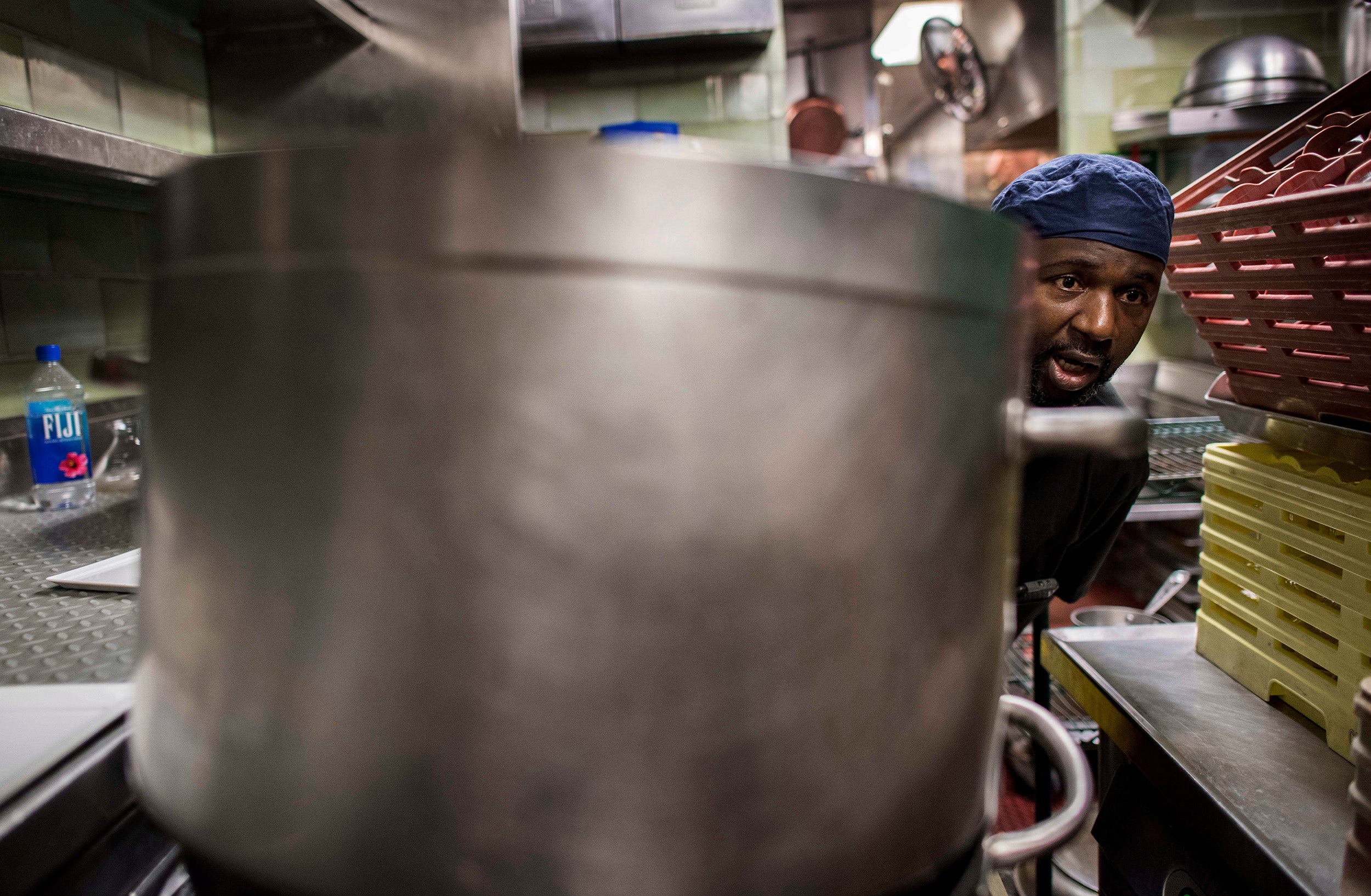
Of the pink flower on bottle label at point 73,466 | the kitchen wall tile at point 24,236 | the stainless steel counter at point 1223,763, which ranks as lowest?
the stainless steel counter at point 1223,763

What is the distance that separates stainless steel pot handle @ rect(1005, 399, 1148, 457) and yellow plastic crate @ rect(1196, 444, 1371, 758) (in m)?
0.56

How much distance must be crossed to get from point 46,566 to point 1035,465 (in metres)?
1.26

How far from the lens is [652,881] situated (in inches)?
11.9

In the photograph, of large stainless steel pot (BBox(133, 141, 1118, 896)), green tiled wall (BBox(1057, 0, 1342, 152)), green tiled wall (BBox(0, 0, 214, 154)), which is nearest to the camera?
large stainless steel pot (BBox(133, 141, 1118, 896))

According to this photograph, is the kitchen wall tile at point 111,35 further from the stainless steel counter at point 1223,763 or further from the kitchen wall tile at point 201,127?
the stainless steel counter at point 1223,763

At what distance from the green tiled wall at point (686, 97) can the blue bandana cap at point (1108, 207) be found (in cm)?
162

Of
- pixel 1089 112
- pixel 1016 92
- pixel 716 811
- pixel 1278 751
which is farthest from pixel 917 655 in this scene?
pixel 1016 92

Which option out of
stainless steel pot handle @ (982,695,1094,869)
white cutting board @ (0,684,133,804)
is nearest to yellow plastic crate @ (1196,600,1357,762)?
stainless steel pot handle @ (982,695,1094,869)

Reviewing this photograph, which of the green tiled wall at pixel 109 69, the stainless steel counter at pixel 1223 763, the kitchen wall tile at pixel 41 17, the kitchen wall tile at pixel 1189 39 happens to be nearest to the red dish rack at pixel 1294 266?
the stainless steel counter at pixel 1223 763

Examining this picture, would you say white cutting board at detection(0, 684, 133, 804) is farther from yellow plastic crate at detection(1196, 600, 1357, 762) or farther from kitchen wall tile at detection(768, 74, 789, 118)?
kitchen wall tile at detection(768, 74, 789, 118)

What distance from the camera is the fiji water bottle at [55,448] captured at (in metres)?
1.27

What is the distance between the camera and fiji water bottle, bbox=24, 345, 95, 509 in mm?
1272

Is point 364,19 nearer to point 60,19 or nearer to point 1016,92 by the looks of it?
point 60,19

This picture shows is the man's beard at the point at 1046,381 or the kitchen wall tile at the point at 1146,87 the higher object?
the kitchen wall tile at the point at 1146,87
